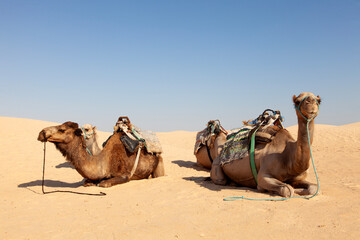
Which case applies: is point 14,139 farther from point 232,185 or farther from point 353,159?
point 353,159

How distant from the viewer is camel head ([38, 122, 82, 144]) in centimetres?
622

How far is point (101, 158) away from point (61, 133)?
107cm

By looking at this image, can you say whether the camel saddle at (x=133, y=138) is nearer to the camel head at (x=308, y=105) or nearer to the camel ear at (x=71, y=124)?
the camel ear at (x=71, y=124)

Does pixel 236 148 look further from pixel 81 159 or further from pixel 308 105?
pixel 81 159

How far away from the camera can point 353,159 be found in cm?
1056

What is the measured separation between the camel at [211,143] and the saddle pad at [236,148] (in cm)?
218

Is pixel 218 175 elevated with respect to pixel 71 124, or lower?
lower

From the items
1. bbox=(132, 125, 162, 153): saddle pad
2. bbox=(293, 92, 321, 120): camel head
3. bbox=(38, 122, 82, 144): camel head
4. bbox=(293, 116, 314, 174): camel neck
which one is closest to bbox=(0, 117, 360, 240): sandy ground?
bbox=(293, 116, 314, 174): camel neck

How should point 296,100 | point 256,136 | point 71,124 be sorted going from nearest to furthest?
point 296,100, point 256,136, point 71,124

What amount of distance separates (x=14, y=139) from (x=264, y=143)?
556 inches

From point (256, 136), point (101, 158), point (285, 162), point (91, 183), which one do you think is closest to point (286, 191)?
point (285, 162)

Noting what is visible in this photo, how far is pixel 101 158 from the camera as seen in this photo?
7.03 m

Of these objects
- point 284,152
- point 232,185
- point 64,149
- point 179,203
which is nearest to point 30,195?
point 64,149

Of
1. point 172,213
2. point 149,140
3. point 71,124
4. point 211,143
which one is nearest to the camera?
point 172,213
